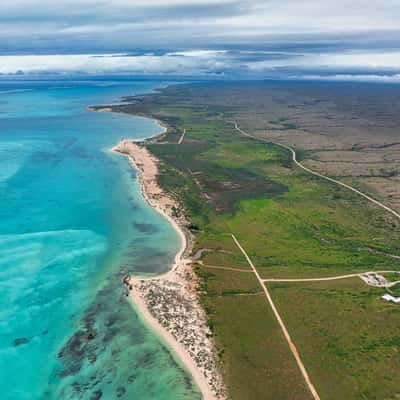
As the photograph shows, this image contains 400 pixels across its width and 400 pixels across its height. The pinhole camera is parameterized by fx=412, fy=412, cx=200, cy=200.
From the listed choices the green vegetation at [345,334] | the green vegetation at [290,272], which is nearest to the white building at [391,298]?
the green vegetation at [345,334]

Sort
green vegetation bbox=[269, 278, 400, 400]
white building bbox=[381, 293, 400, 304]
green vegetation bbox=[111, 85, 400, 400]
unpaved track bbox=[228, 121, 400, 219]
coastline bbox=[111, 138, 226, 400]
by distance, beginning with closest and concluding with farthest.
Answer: green vegetation bbox=[269, 278, 400, 400], green vegetation bbox=[111, 85, 400, 400], coastline bbox=[111, 138, 226, 400], white building bbox=[381, 293, 400, 304], unpaved track bbox=[228, 121, 400, 219]

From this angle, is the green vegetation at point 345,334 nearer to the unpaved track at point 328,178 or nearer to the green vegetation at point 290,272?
the green vegetation at point 290,272

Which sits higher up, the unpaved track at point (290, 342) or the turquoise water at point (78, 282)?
the turquoise water at point (78, 282)

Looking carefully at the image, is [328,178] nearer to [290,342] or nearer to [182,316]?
[290,342]

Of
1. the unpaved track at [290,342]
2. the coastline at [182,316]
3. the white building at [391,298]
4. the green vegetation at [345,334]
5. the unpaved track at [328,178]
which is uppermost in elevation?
the coastline at [182,316]

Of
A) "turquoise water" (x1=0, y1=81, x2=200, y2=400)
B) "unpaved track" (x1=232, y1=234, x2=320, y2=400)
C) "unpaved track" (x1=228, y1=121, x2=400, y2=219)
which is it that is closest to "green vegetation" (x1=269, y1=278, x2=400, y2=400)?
"unpaved track" (x1=232, y1=234, x2=320, y2=400)

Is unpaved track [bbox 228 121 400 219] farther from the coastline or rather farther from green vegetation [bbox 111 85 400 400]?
the coastline

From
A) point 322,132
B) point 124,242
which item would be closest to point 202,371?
point 124,242

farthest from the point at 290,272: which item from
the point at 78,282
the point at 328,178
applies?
the point at 328,178
